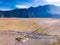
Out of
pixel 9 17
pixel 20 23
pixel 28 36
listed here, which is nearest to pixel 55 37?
pixel 28 36

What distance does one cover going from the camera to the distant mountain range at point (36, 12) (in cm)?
261

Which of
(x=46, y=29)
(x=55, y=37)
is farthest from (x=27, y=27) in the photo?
(x=55, y=37)

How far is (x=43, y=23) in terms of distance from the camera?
8.47 ft

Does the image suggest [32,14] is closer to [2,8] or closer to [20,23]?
[20,23]

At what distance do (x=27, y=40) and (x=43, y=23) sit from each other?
41cm

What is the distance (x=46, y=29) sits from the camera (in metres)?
2.53

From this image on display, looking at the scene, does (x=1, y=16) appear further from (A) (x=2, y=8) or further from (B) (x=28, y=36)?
(B) (x=28, y=36)

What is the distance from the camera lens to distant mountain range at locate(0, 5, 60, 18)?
2607 millimetres

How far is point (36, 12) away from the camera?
262cm

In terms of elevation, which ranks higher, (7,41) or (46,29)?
(46,29)

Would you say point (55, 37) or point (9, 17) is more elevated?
point (9, 17)

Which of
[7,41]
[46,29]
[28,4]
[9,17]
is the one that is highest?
[28,4]

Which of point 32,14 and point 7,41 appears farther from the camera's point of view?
point 32,14

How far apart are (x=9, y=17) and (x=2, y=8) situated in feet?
0.67
